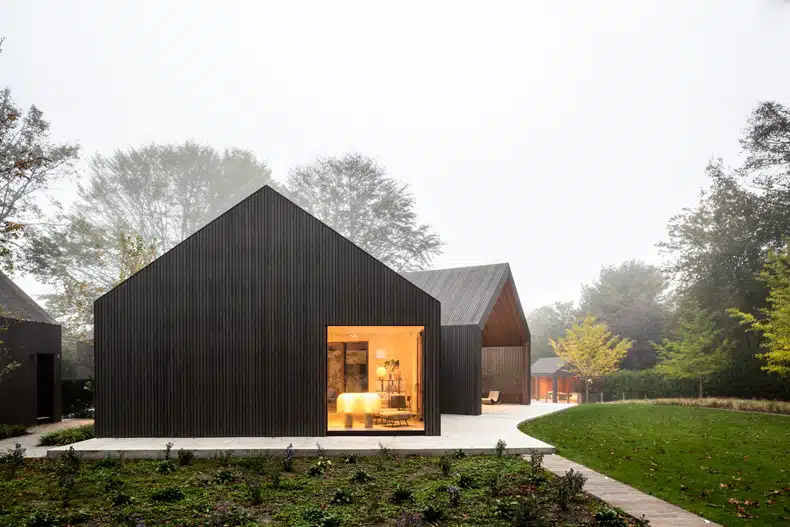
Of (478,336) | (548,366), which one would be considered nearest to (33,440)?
(478,336)

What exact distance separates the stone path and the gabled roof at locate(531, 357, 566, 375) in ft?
88.0

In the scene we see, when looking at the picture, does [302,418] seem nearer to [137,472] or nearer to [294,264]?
[294,264]

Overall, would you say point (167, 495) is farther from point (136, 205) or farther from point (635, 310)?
point (635, 310)

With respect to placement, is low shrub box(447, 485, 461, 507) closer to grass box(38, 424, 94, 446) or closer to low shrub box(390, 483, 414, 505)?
low shrub box(390, 483, 414, 505)

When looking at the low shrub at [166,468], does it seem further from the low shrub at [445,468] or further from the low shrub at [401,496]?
the low shrub at [445,468]

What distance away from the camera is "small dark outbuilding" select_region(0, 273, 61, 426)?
1717 centimetres

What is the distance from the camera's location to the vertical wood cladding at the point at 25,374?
1714 centimetres

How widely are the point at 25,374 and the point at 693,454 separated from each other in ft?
53.8

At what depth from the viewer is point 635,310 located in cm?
4150

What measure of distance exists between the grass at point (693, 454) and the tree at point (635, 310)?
20.6 metres

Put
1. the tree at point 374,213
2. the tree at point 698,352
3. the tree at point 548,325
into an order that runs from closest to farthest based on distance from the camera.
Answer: the tree at point 698,352, the tree at point 374,213, the tree at point 548,325

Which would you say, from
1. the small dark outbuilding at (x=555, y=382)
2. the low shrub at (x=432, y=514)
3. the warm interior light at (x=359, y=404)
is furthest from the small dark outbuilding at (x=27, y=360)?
the small dark outbuilding at (x=555, y=382)

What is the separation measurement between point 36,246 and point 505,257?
46381mm

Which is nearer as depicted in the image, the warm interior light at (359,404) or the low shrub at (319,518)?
the low shrub at (319,518)
